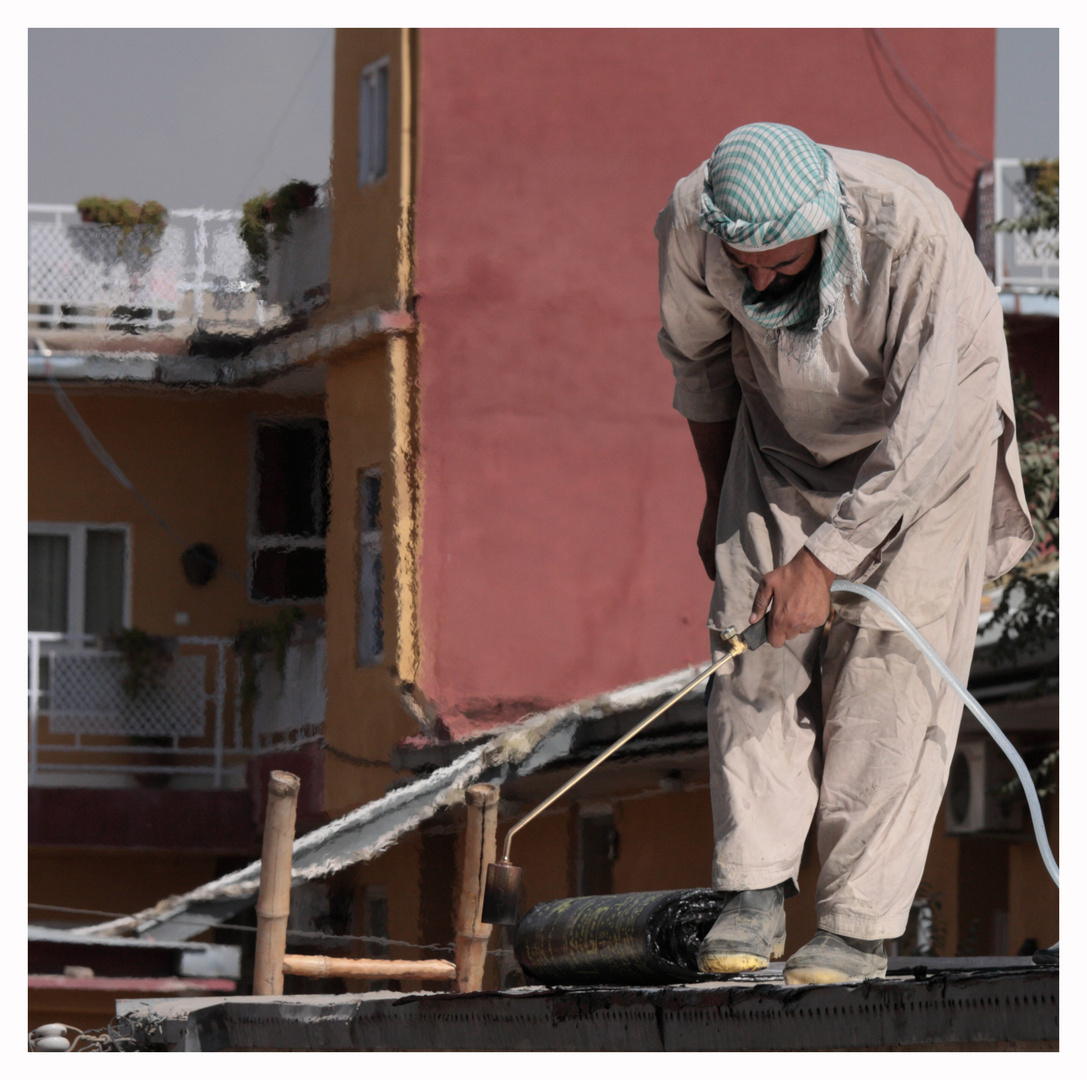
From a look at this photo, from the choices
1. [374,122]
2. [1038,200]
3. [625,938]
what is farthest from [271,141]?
[1038,200]

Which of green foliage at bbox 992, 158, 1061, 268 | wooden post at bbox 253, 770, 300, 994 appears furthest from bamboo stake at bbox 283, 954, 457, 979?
green foliage at bbox 992, 158, 1061, 268

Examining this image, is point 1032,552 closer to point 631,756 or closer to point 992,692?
point 992,692

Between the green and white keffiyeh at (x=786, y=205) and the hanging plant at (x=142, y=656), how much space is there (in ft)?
6.90

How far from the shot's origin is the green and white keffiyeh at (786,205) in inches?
61.0

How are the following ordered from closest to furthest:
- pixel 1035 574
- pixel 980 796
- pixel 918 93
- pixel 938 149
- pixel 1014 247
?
pixel 918 93
pixel 938 149
pixel 1035 574
pixel 980 796
pixel 1014 247

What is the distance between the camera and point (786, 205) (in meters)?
1.55

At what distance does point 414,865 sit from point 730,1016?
1804 millimetres

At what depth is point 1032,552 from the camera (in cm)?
476

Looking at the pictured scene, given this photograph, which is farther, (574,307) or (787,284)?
(574,307)

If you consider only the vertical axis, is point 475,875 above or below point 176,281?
below

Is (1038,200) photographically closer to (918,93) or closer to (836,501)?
(918,93)

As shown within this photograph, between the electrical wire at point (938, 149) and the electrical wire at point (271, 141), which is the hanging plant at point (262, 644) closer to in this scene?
the electrical wire at point (271, 141)

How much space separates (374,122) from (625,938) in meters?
2.17

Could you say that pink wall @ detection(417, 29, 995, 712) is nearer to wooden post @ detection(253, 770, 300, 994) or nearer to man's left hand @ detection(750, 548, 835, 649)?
wooden post @ detection(253, 770, 300, 994)
